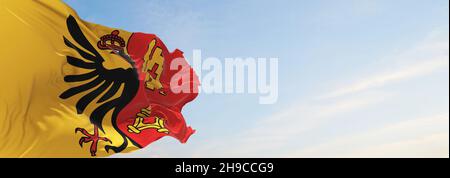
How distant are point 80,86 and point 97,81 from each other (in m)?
0.69

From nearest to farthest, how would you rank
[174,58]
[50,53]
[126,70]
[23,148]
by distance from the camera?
[23,148] → [50,53] → [126,70] → [174,58]

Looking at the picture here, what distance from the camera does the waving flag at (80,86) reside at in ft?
46.6

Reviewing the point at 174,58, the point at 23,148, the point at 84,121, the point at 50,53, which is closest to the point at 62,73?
the point at 50,53

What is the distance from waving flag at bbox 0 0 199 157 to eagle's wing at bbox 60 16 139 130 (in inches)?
1.3

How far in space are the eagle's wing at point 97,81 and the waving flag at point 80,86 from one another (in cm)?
3

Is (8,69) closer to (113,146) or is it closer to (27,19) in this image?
(27,19)

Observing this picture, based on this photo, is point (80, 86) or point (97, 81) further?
point (97, 81)

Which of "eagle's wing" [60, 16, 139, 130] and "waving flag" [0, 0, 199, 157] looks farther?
"eagle's wing" [60, 16, 139, 130]

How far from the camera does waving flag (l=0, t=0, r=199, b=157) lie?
46.6ft

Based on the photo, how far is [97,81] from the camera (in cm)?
1625

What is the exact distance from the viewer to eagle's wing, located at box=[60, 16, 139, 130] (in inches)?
620

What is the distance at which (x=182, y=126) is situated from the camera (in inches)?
698

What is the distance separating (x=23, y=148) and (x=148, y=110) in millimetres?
4663

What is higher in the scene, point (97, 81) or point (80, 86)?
point (97, 81)
